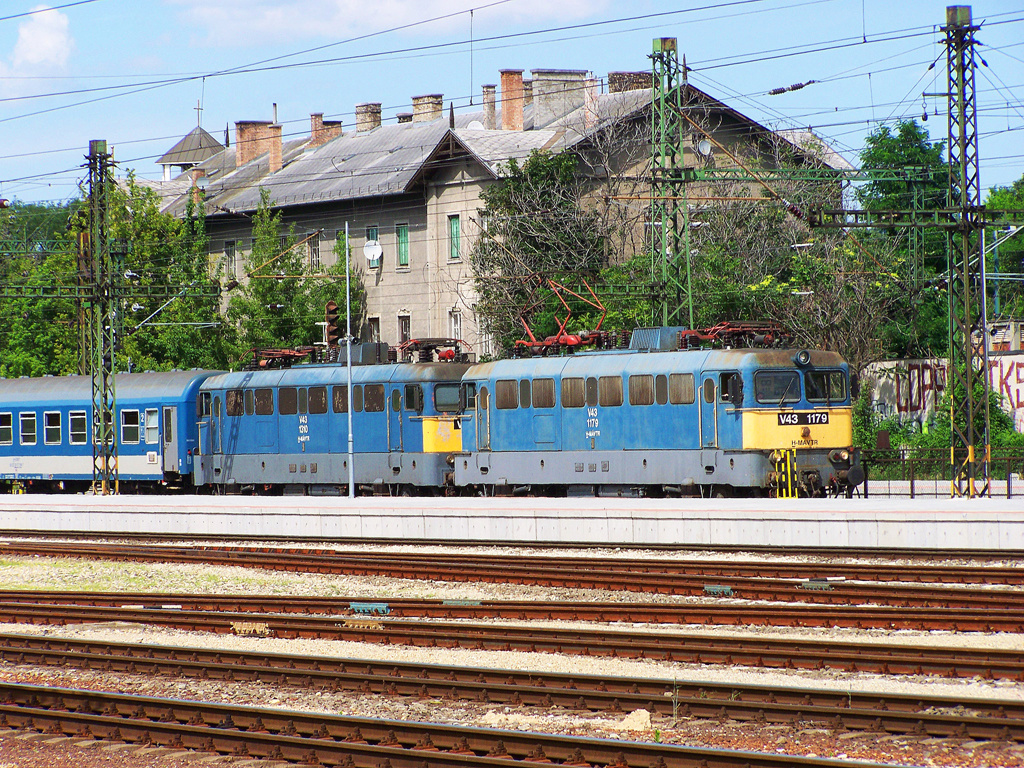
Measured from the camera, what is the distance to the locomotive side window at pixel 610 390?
2700 cm

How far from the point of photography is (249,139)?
70.6 m

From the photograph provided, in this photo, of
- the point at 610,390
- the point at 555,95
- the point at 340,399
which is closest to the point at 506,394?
the point at 610,390

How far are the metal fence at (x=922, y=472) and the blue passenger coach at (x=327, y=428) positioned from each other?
36.1ft

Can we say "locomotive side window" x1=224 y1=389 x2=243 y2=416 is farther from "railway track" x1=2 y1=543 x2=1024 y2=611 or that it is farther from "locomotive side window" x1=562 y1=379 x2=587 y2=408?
"railway track" x1=2 y1=543 x2=1024 y2=611

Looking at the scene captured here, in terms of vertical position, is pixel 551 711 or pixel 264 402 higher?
pixel 264 402

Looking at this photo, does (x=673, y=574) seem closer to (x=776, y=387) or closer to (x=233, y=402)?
(x=776, y=387)

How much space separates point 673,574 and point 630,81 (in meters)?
42.5

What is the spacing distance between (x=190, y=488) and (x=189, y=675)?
28.2 metres

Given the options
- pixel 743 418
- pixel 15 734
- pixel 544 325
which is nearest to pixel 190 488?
pixel 544 325

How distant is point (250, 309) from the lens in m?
54.6

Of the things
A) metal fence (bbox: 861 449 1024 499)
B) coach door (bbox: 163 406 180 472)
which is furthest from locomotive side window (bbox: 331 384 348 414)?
metal fence (bbox: 861 449 1024 499)

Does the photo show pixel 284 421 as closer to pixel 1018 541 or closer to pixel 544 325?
pixel 544 325

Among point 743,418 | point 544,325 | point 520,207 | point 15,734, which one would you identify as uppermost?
point 520,207

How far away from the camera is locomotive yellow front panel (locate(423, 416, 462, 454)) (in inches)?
1193
